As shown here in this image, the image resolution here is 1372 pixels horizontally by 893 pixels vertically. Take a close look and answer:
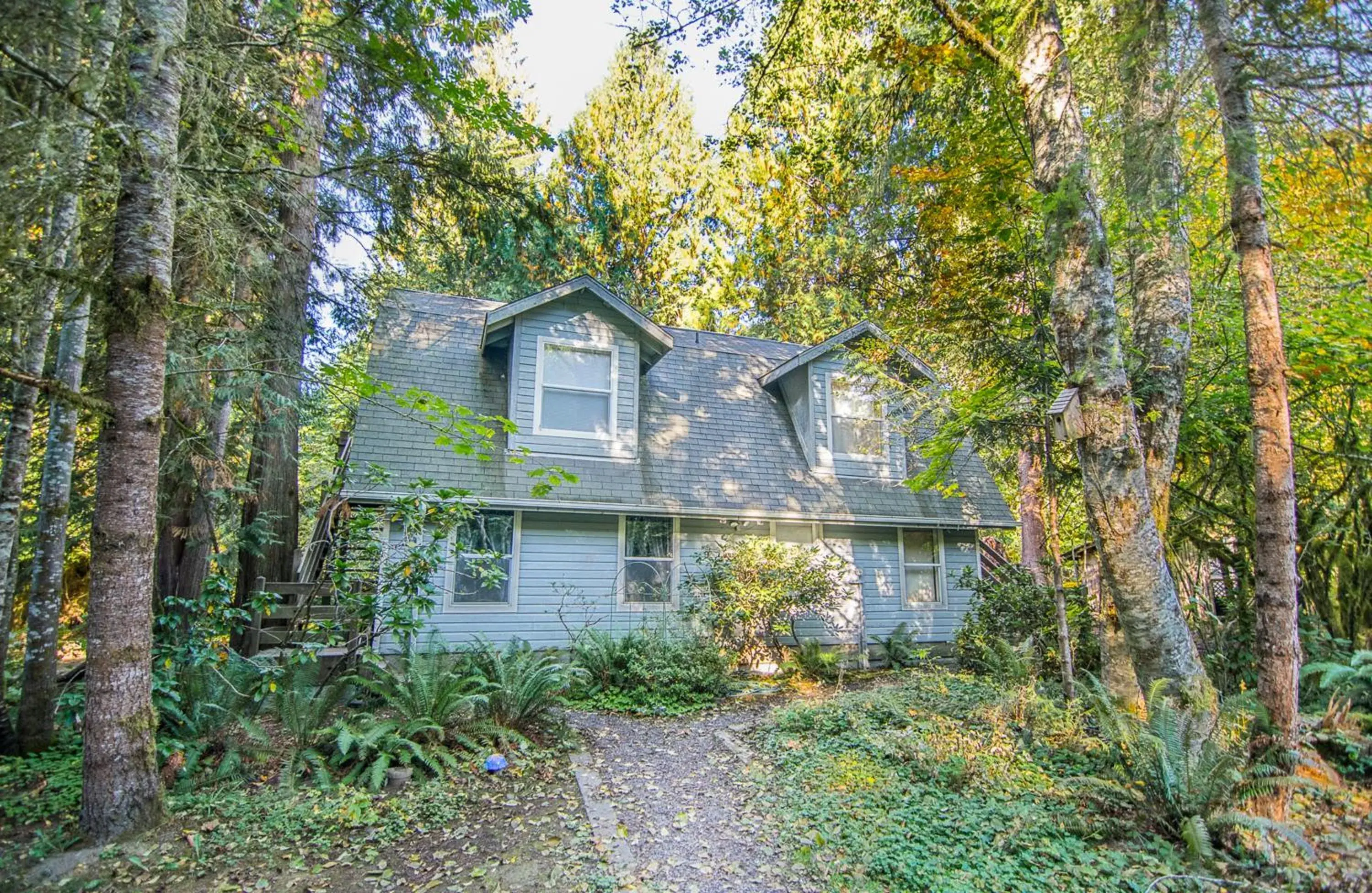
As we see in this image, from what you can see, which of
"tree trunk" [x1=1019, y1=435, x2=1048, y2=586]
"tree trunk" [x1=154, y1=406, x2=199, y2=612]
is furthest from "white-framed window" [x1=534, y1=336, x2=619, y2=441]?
"tree trunk" [x1=1019, y1=435, x2=1048, y2=586]

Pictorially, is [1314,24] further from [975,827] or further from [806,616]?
[806,616]

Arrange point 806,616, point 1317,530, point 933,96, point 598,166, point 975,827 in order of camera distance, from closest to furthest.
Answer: point 975,827 < point 1317,530 < point 933,96 < point 806,616 < point 598,166

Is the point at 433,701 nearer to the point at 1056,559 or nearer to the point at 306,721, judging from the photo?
the point at 306,721

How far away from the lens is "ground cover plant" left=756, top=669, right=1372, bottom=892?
10.6 feet

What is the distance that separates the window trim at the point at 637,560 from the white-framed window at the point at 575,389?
59.6 inches

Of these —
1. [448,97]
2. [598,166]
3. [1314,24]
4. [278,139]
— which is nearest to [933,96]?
[1314,24]

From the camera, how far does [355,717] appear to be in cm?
509

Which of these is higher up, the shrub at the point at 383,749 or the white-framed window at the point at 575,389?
the white-framed window at the point at 575,389

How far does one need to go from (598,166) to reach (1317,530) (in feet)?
60.8

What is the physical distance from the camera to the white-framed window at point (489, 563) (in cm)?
855

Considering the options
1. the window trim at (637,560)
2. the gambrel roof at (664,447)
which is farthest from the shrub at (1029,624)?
the window trim at (637,560)

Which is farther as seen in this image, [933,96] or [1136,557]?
[933,96]

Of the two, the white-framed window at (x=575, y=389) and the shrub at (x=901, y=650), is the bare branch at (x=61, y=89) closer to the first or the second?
the white-framed window at (x=575, y=389)

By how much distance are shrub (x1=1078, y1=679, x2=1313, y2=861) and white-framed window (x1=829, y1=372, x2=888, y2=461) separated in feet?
23.5
